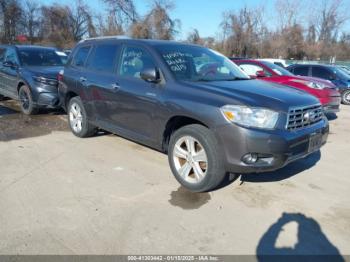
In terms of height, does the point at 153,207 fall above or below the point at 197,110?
below

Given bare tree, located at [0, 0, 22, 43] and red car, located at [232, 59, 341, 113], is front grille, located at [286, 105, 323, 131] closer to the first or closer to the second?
red car, located at [232, 59, 341, 113]

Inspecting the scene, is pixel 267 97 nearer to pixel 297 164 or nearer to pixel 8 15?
pixel 297 164

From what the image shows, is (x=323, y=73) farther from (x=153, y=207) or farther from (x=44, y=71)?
(x=153, y=207)

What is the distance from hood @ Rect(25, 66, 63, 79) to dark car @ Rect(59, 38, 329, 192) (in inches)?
90.9

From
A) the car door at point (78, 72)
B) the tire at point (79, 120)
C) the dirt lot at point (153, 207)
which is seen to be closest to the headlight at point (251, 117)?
the dirt lot at point (153, 207)

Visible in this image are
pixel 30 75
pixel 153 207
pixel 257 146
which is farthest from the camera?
pixel 30 75

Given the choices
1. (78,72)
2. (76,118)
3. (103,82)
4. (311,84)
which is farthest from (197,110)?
(311,84)

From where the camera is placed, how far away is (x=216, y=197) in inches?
155

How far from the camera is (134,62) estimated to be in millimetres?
4824

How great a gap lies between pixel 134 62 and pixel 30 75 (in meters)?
3.98

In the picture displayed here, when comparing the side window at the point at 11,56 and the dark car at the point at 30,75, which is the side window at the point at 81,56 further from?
the side window at the point at 11,56

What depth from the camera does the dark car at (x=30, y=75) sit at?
7527 millimetres

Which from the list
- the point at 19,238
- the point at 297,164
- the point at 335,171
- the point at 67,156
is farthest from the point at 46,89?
the point at 335,171

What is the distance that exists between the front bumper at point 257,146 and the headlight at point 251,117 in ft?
0.23
